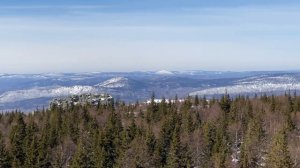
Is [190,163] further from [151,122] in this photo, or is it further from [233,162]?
[151,122]

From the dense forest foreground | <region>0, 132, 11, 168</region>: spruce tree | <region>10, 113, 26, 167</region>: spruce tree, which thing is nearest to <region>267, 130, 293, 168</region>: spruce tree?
the dense forest foreground

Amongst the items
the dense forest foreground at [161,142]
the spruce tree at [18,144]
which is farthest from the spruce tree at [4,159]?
the spruce tree at [18,144]

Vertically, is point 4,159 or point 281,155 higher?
point 281,155

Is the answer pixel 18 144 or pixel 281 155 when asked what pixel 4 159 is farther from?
pixel 281 155

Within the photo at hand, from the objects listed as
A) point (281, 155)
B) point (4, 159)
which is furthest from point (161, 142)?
point (281, 155)

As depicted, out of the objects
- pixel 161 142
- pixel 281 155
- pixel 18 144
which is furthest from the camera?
pixel 18 144

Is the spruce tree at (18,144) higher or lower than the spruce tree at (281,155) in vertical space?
lower

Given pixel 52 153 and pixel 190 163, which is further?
pixel 52 153

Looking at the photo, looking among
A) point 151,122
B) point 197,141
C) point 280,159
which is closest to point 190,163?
point 197,141

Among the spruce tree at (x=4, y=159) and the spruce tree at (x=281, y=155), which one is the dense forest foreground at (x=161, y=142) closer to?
the spruce tree at (x=4, y=159)

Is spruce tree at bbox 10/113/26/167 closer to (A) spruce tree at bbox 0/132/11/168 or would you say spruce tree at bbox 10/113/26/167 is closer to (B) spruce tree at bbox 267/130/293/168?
(A) spruce tree at bbox 0/132/11/168

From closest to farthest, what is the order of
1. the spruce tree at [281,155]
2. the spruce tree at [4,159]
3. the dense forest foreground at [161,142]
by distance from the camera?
the spruce tree at [281,155] → the dense forest foreground at [161,142] → the spruce tree at [4,159]
